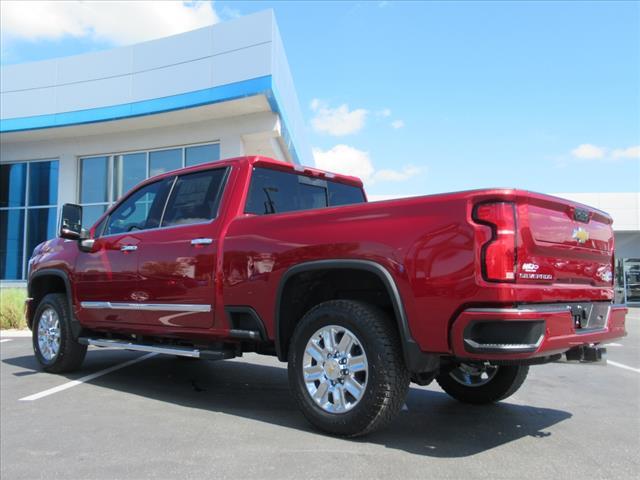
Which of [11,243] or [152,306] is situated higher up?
[11,243]

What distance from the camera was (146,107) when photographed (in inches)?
612

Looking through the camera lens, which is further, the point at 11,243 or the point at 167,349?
the point at 11,243

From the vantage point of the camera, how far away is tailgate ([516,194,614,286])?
333 cm

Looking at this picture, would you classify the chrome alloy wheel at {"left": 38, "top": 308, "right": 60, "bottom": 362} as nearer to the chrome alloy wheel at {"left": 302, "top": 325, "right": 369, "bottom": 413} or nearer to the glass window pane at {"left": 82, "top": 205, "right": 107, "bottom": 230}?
the chrome alloy wheel at {"left": 302, "top": 325, "right": 369, "bottom": 413}

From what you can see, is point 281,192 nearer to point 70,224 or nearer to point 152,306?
point 152,306

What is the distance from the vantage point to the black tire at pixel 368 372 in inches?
138

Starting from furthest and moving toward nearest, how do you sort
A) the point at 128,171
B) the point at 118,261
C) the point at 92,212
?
the point at 92,212
the point at 128,171
the point at 118,261

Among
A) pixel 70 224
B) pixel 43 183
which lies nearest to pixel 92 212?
pixel 43 183

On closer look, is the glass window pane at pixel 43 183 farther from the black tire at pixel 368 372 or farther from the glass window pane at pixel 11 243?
the black tire at pixel 368 372

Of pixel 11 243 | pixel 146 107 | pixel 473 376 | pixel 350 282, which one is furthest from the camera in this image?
pixel 11 243

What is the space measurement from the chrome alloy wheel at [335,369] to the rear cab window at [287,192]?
4.88 ft

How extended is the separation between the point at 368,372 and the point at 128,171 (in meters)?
16.3

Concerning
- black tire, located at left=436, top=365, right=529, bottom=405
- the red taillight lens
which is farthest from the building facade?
the red taillight lens

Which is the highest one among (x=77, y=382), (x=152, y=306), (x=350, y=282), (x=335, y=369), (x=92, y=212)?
(x=92, y=212)
